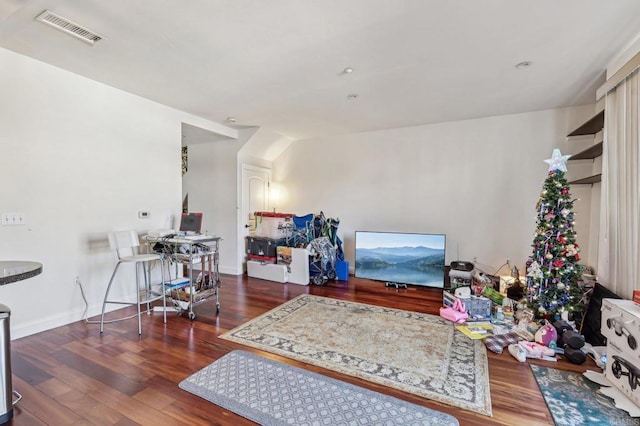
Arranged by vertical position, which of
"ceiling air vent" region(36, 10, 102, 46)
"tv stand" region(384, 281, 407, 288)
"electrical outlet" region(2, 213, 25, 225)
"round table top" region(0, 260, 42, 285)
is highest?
"ceiling air vent" region(36, 10, 102, 46)

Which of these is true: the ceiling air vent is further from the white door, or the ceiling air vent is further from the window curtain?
the window curtain

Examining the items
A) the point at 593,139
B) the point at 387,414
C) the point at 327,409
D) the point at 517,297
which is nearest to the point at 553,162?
the point at 593,139

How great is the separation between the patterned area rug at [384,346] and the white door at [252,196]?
2186 millimetres

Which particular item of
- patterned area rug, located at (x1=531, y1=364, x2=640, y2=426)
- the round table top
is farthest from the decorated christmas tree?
the round table top

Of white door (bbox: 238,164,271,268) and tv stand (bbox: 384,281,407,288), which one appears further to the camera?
white door (bbox: 238,164,271,268)

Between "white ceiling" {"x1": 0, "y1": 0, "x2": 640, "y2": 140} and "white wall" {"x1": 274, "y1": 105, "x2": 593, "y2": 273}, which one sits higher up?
"white ceiling" {"x1": 0, "y1": 0, "x2": 640, "y2": 140}

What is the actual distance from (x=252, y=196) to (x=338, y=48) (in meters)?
3.61

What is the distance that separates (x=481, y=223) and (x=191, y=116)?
4.86 metres

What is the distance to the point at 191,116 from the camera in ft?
14.4

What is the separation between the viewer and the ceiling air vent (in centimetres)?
213

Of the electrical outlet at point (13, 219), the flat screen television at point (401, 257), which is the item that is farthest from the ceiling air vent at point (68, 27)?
the flat screen television at point (401, 257)

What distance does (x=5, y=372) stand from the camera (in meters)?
1.71

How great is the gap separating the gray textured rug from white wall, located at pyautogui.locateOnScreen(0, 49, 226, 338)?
2052 mm

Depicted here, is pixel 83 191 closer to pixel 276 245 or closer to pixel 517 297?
pixel 276 245
